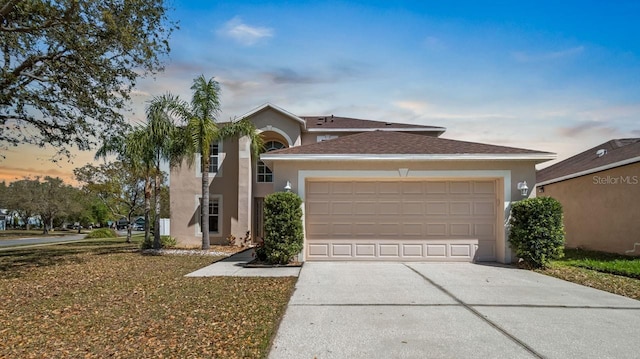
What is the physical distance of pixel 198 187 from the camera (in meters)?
18.5

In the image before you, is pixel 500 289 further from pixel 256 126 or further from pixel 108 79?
pixel 256 126

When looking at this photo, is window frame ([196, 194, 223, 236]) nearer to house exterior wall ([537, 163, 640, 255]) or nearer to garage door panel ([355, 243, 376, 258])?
garage door panel ([355, 243, 376, 258])

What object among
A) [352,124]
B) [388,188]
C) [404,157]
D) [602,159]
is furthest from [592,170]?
[352,124]

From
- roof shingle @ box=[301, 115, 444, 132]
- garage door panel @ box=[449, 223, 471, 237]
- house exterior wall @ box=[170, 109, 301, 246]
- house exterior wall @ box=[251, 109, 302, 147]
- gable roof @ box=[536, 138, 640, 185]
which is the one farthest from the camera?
roof shingle @ box=[301, 115, 444, 132]

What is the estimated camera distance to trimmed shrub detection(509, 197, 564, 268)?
31.8ft

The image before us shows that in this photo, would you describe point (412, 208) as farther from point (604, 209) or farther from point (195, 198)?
point (195, 198)

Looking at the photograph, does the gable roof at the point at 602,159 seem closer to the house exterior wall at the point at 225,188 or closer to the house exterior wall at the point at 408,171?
the house exterior wall at the point at 408,171

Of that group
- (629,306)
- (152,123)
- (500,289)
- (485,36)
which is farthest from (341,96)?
(629,306)

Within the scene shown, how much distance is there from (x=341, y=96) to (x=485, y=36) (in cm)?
609

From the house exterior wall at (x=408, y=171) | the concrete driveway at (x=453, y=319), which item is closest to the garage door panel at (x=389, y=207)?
the house exterior wall at (x=408, y=171)

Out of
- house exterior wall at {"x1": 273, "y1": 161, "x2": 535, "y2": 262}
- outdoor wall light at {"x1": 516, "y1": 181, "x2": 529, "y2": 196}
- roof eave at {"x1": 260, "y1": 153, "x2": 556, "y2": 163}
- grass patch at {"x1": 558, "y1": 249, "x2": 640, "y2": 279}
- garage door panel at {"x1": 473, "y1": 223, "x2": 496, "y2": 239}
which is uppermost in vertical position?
roof eave at {"x1": 260, "y1": 153, "x2": 556, "y2": 163}

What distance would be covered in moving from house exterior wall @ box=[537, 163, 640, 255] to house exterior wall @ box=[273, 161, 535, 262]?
4642mm

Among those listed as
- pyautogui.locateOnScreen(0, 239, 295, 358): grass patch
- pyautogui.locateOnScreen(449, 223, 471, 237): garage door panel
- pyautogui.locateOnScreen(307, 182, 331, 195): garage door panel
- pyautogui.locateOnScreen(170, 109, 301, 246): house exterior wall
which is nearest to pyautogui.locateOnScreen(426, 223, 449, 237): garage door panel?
pyautogui.locateOnScreen(449, 223, 471, 237): garage door panel

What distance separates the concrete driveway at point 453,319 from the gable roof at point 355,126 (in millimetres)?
11815
